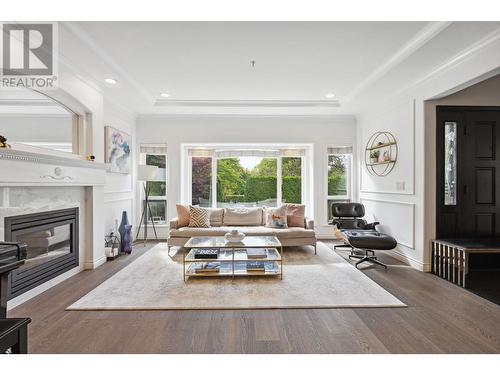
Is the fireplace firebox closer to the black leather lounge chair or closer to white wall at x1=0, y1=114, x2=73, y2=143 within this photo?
white wall at x1=0, y1=114, x2=73, y2=143

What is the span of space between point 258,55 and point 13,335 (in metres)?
3.03

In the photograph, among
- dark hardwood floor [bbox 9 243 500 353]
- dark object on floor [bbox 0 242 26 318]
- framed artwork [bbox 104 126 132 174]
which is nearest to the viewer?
dark object on floor [bbox 0 242 26 318]

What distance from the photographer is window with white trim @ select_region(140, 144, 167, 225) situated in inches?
227

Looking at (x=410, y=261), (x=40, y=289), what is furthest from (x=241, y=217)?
(x=40, y=289)

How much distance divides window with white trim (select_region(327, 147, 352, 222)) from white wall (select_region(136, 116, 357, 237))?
0.48 feet

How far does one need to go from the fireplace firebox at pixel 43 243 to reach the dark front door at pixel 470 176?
4.76 metres

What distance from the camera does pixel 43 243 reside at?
3.09 m

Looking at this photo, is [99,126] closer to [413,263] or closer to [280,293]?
[280,293]

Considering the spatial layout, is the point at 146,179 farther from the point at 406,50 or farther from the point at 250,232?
the point at 406,50

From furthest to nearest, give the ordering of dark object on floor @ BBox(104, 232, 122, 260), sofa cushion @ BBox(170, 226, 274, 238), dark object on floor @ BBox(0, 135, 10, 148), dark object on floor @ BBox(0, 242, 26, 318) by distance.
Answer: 1. sofa cushion @ BBox(170, 226, 274, 238)
2. dark object on floor @ BBox(104, 232, 122, 260)
3. dark object on floor @ BBox(0, 135, 10, 148)
4. dark object on floor @ BBox(0, 242, 26, 318)

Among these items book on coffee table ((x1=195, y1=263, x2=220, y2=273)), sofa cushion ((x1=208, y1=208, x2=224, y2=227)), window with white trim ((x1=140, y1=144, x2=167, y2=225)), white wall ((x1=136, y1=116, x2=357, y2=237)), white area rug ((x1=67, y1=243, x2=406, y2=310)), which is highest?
white wall ((x1=136, y1=116, x2=357, y2=237))

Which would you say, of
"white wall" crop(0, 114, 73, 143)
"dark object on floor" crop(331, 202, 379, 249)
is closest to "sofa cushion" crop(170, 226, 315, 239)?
"dark object on floor" crop(331, 202, 379, 249)
